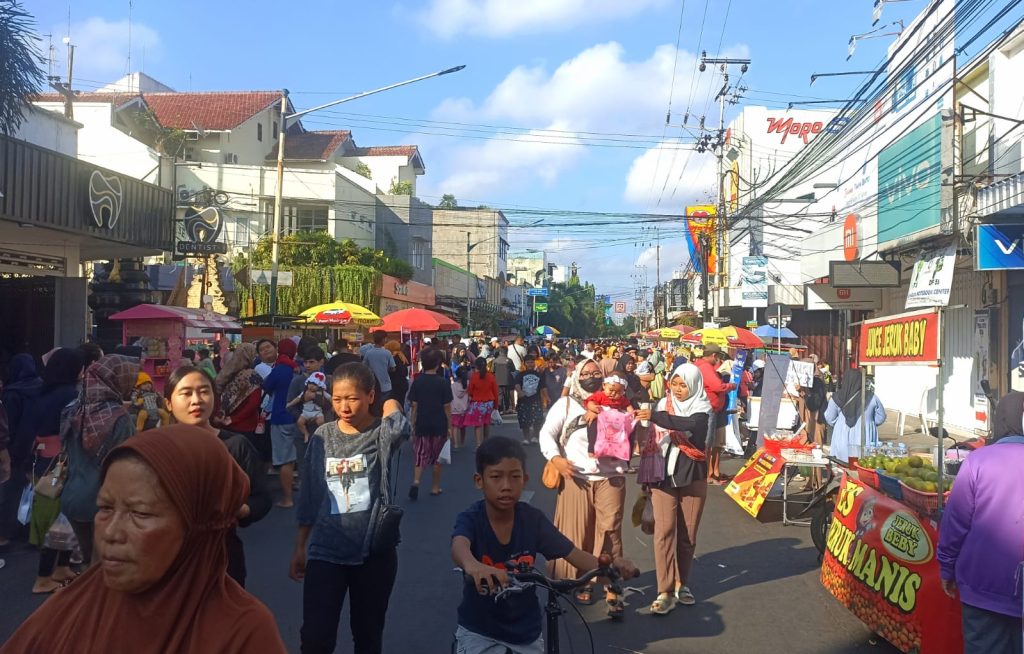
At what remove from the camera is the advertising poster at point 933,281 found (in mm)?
9820

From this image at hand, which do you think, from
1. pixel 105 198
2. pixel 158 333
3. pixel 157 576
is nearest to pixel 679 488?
pixel 157 576

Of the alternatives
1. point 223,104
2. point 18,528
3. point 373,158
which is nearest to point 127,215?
point 18,528

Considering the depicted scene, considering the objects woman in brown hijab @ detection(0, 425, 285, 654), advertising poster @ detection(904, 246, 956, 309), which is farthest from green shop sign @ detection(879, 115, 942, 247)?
woman in brown hijab @ detection(0, 425, 285, 654)

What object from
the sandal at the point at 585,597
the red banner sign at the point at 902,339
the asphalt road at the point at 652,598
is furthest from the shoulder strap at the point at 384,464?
the red banner sign at the point at 902,339

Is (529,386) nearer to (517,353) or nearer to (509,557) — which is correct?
(517,353)

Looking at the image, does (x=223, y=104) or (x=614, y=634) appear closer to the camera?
(x=614, y=634)

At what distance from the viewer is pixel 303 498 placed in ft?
14.5

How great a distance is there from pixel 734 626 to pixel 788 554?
2350 mm

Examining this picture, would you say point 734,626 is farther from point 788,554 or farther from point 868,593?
point 788,554

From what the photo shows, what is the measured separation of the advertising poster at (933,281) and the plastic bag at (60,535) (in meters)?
6.96

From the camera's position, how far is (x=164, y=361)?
46.6ft

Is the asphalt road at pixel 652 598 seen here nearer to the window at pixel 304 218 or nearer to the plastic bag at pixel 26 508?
the plastic bag at pixel 26 508

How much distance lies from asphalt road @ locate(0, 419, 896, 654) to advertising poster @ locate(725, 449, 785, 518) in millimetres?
255

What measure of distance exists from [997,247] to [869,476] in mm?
8720
